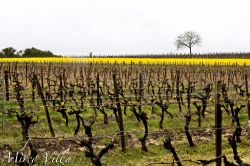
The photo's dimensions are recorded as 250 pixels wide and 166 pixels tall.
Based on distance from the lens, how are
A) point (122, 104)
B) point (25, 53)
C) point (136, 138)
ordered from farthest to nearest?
point (25, 53) < point (122, 104) < point (136, 138)

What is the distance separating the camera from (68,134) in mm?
12219

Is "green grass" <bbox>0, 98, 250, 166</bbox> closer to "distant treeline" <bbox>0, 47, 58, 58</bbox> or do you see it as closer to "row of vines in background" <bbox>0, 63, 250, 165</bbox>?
"row of vines in background" <bbox>0, 63, 250, 165</bbox>

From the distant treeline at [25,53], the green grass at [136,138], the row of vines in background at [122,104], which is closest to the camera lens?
the row of vines in background at [122,104]

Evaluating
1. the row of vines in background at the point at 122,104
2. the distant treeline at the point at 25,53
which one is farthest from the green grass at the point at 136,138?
the distant treeline at the point at 25,53

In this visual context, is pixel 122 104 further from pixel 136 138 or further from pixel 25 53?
pixel 25 53

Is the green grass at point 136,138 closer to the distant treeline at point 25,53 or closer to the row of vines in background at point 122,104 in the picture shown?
the row of vines in background at point 122,104

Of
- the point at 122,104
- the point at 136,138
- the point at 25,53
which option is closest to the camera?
the point at 136,138

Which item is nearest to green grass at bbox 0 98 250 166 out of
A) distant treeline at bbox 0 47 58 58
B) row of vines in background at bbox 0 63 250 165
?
row of vines in background at bbox 0 63 250 165

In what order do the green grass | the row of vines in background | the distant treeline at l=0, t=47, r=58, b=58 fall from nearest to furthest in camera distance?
the row of vines in background → the green grass → the distant treeline at l=0, t=47, r=58, b=58

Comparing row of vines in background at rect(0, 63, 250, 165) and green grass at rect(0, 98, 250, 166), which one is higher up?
row of vines in background at rect(0, 63, 250, 165)

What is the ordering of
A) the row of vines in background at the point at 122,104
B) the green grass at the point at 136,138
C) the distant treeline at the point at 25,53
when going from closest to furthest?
1. the row of vines in background at the point at 122,104
2. the green grass at the point at 136,138
3. the distant treeline at the point at 25,53

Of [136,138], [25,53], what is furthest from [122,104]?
[25,53]

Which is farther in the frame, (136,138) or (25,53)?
(25,53)

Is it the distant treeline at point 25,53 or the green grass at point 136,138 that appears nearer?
the green grass at point 136,138
